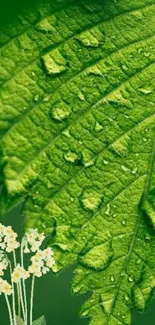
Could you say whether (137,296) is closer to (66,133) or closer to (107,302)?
(107,302)

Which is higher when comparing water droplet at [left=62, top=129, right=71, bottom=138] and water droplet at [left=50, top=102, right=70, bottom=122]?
water droplet at [left=50, top=102, right=70, bottom=122]

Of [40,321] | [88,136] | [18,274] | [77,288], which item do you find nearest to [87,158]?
[88,136]

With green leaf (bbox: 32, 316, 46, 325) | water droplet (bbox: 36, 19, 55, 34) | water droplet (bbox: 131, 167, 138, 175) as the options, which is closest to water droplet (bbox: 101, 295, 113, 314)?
water droplet (bbox: 131, 167, 138, 175)

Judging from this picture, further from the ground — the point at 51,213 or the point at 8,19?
the point at 8,19

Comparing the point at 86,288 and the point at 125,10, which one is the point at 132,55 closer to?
the point at 125,10

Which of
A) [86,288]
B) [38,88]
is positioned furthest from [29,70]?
[86,288]

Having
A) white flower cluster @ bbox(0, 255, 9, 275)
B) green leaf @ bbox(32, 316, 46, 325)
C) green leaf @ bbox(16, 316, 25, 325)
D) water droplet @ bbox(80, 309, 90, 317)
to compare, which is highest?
water droplet @ bbox(80, 309, 90, 317)

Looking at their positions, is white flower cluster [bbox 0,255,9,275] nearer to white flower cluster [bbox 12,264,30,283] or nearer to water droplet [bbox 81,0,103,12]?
white flower cluster [bbox 12,264,30,283]
